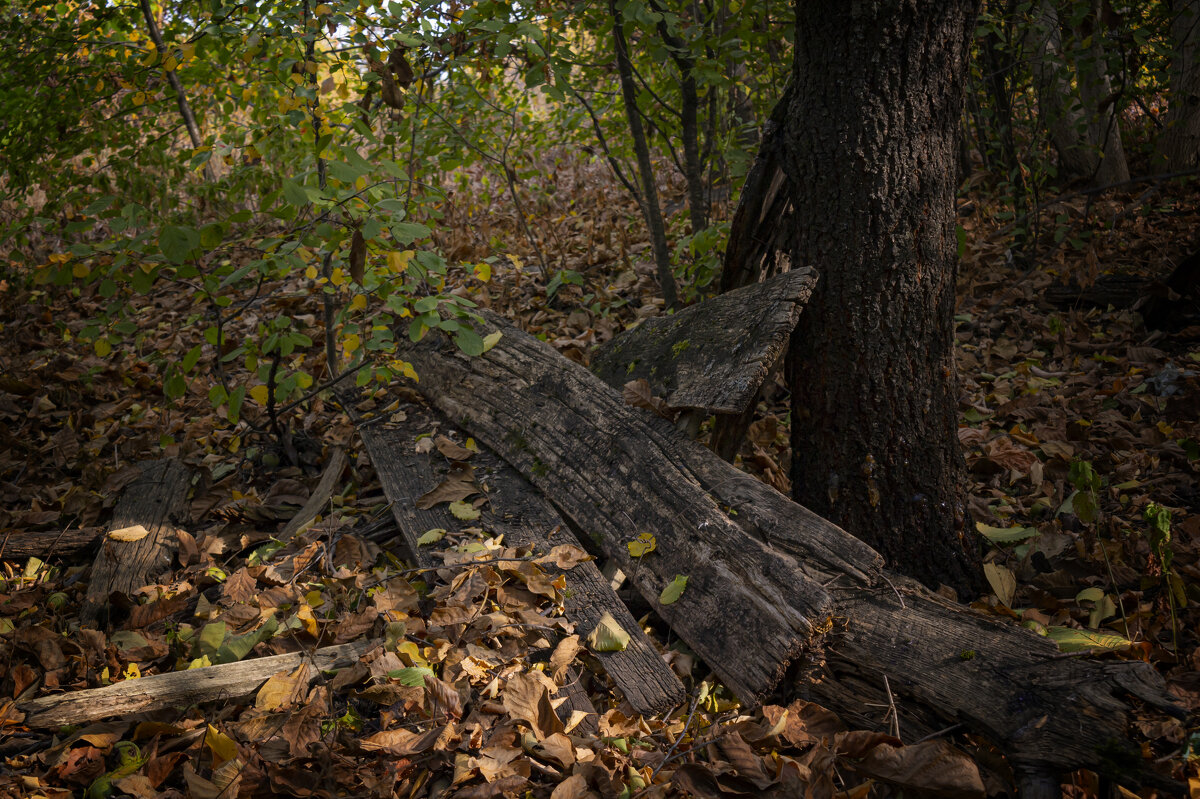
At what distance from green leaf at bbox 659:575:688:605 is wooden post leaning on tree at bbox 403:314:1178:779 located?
0.07ft

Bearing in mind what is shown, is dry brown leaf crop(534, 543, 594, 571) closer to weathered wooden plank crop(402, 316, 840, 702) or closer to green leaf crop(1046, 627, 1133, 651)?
weathered wooden plank crop(402, 316, 840, 702)

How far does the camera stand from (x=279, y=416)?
3.28 m

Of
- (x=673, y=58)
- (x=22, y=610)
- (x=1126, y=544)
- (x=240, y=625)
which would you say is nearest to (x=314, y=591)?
(x=240, y=625)

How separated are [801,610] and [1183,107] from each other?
5.34m

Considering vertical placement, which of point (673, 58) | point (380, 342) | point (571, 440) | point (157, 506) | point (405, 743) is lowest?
point (405, 743)

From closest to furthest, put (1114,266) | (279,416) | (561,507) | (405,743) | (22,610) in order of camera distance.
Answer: (405,743)
(22,610)
(561,507)
(279,416)
(1114,266)

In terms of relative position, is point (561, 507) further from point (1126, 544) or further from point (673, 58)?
point (673, 58)

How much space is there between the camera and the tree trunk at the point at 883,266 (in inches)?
84.5

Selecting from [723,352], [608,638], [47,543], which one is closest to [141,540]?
[47,543]

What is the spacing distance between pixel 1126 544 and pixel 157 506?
3.57 m

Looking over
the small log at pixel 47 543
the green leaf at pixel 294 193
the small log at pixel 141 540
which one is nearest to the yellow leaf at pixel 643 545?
the green leaf at pixel 294 193

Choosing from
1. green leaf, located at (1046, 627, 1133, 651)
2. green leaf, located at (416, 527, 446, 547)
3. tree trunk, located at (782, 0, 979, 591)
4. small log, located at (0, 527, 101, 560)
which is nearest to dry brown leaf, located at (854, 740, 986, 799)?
green leaf, located at (1046, 627, 1133, 651)

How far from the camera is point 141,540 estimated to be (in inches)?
102

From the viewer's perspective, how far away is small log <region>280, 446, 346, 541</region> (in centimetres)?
278
